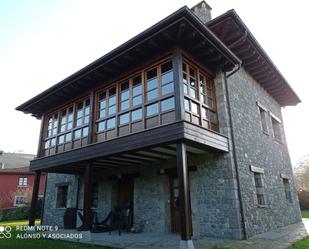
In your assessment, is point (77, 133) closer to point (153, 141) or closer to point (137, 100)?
point (137, 100)

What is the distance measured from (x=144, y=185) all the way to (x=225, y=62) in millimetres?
5199

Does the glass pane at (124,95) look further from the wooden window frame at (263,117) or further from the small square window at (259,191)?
the wooden window frame at (263,117)

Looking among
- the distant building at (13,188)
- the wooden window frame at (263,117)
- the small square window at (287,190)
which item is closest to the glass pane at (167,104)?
the wooden window frame at (263,117)

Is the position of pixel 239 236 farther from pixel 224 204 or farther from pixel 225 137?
pixel 225 137

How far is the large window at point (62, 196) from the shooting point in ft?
42.9

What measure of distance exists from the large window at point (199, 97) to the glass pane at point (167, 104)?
0.35 metres

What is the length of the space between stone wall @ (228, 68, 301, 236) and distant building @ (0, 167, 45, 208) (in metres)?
21.0

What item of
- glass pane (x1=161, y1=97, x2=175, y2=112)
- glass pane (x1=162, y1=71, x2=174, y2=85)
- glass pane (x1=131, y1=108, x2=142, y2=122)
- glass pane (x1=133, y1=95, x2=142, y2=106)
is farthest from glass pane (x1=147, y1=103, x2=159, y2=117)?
glass pane (x1=162, y1=71, x2=174, y2=85)

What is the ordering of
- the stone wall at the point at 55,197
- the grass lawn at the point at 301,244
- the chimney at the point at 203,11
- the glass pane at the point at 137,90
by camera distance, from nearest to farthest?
the grass lawn at the point at 301,244, the glass pane at the point at 137,90, the chimney at the point at 203,11, the stone wall at the point at 55,197

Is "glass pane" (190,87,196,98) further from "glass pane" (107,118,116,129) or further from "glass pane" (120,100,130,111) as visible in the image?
"glass pane" (107,118,116,129)

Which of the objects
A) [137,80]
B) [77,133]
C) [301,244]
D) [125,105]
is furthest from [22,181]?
[301,244]

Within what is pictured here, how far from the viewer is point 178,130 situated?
6137 mm

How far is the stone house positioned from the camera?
6.83 metres

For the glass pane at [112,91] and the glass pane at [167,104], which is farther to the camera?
the glass pane at [112,91]
